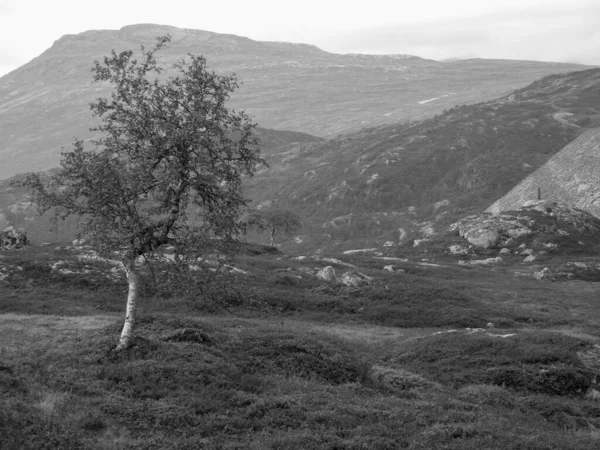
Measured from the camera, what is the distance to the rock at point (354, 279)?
5119 centimetres

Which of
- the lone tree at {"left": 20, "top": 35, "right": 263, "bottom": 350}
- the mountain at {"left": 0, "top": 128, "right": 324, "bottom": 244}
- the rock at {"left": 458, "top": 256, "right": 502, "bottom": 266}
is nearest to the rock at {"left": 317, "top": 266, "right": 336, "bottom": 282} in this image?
the rock at {"left": 458, "top": 256, "right": 502, "bottom": 266}

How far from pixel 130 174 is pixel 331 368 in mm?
11865

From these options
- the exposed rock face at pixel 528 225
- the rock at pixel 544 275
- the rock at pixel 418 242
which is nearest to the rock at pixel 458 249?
the exposed rock face at pixel 528 225

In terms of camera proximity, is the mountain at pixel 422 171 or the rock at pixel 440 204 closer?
the mountain at pixel 422 171

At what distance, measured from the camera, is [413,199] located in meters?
126

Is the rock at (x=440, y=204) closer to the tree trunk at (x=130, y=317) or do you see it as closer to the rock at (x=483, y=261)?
the rock at (x=483, y=261)

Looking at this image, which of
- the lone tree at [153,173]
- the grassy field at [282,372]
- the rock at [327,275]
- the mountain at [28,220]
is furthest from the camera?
the mountain at [28,220]

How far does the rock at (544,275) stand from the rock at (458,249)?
14.5m

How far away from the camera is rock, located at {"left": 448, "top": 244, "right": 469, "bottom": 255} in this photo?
77.0 metres

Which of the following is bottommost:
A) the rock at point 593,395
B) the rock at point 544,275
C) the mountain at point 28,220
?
the mountain at point 28,220

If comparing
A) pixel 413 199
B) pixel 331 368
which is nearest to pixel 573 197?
pixel 413 199

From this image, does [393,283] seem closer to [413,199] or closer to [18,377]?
[18,377]

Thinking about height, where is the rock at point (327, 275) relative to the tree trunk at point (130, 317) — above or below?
below

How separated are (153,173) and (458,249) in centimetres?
5924
